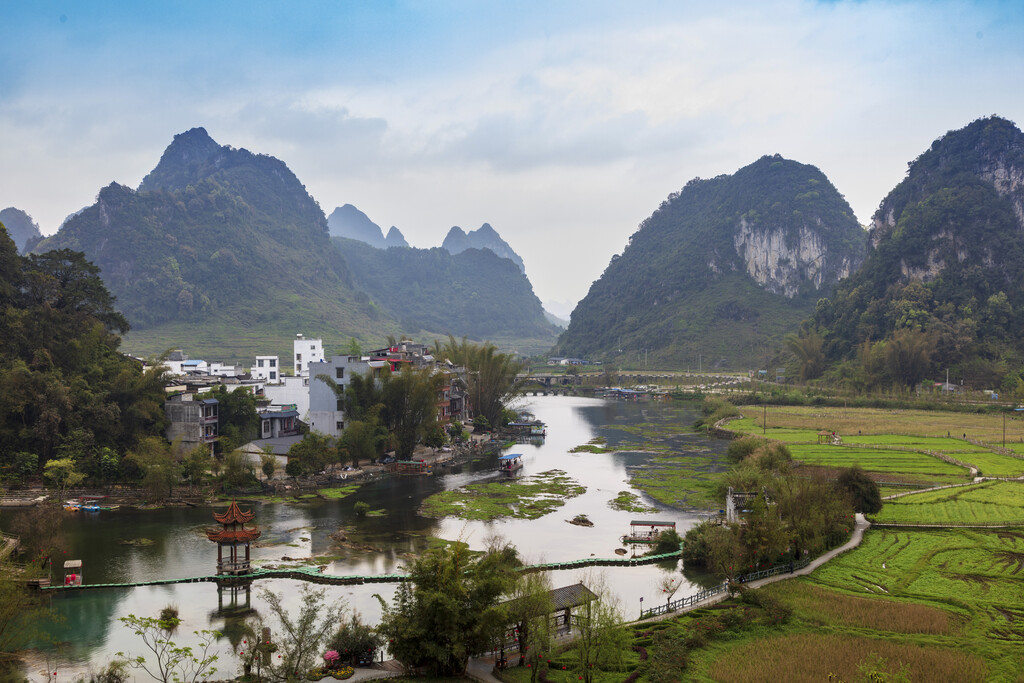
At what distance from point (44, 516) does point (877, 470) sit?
43.4 meters

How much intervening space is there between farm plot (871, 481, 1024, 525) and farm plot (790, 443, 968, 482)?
12.6 feet

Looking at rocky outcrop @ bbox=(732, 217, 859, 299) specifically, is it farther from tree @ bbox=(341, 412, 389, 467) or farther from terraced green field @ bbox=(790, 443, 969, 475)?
tree @ bbox=(341, 412, 389, 467)

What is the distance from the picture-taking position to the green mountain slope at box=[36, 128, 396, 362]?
133 m

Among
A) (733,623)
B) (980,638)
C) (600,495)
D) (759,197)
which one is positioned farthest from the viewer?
A: (759,197)

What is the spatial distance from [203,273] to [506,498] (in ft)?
412

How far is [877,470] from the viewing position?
146 feet

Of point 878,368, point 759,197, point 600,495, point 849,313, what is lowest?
point 600,495

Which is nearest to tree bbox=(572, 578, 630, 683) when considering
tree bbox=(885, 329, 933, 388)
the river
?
the river

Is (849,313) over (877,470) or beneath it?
over

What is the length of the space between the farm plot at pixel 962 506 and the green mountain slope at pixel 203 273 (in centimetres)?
10186

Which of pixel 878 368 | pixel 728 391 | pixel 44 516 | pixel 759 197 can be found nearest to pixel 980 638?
pixel 44 516

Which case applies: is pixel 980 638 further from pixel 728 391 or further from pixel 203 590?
pixel 728 391

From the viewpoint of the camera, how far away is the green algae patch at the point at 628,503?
38.5m

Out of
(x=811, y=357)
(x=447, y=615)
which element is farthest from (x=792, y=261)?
(x=447, y=615)
